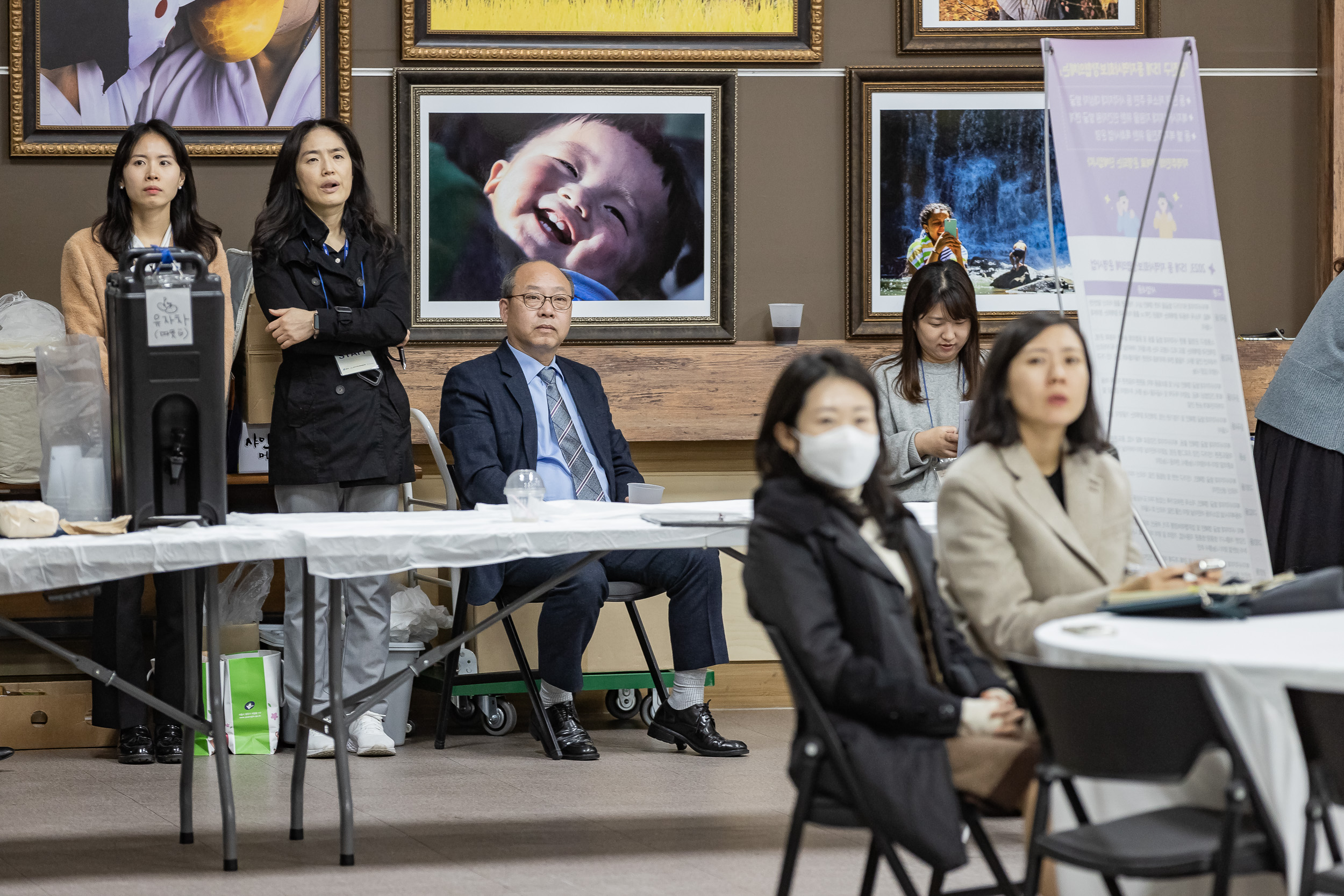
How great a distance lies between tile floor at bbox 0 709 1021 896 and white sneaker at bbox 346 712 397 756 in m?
0.06

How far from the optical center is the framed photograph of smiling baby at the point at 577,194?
4.96 m

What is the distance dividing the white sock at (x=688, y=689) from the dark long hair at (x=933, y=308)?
41.2 inches

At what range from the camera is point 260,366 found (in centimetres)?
434

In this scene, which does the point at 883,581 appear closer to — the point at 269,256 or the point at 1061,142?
the point at 1061,142

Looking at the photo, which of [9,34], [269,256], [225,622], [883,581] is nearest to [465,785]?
[225,622]

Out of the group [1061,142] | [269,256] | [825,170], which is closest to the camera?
[1061,142]

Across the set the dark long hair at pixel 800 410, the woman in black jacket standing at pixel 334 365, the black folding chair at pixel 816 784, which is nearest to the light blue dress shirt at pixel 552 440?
the woman in black jacket standing at pixel 334 365

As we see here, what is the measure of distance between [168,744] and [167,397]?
1.51 meters

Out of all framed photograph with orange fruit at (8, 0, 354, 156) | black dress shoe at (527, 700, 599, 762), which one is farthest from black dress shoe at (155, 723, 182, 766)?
framed photograph with orange fruit at (8, 0, 354, 156)

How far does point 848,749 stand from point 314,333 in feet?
7.83

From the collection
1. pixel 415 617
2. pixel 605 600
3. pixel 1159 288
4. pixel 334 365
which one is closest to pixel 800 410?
pixel 1159 288

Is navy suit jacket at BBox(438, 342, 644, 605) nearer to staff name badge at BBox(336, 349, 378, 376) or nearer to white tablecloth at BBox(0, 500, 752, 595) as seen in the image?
staff name badge at BBox(336, 349, 378, 376)

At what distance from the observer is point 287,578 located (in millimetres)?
4199

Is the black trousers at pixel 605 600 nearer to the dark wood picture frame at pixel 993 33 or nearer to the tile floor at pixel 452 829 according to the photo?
the tile floor at pixel 452 829
